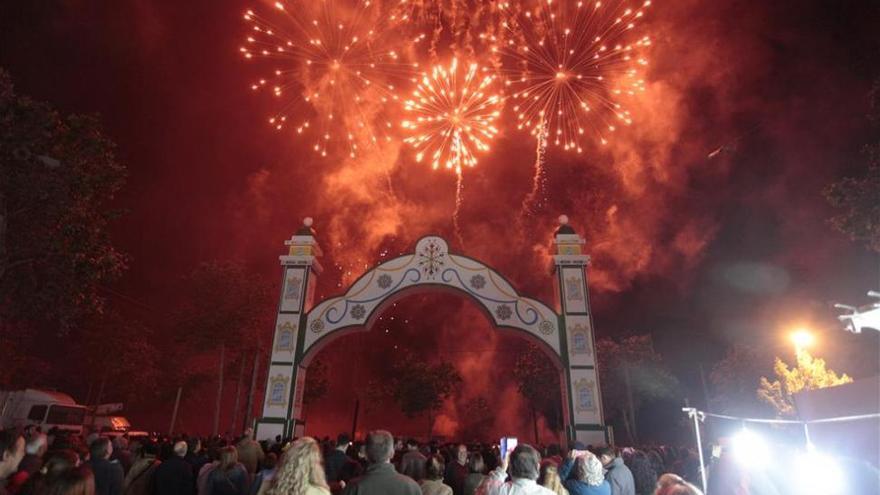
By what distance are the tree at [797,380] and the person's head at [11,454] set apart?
104 ft

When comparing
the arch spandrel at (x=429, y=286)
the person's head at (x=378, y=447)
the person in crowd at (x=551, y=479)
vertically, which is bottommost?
the person in crowd at (x=551, y=479)

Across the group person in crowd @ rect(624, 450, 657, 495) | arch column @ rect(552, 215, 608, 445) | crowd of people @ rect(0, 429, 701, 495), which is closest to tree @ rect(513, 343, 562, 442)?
arch column @ rect(552, 215, 608, 445)

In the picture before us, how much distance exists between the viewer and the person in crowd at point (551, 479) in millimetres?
5582

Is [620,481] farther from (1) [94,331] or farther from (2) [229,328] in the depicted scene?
(1) [94,331]

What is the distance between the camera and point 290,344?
1898 cm

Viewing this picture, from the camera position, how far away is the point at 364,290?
64.5 feet

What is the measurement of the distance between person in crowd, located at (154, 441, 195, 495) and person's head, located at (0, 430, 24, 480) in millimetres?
1623

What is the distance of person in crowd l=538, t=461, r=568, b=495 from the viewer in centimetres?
558

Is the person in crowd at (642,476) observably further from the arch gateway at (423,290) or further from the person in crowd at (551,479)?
the arch gateway at (423,290)

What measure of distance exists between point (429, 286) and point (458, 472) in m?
12.0

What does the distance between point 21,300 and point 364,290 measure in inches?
455

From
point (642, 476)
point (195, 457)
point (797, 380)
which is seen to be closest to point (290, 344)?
point (195, 457)

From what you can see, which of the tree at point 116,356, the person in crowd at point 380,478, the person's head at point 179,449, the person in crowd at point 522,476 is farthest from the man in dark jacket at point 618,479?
the tree at point 116,356

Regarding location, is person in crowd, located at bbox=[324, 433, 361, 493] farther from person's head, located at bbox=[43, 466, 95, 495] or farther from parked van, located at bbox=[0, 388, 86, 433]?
parked van, located at bbox=[0, 388, 86, 433]
